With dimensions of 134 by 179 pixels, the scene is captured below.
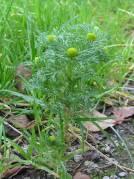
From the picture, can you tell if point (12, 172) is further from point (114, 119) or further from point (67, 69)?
point (114, 119)

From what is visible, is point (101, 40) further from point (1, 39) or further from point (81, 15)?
point (81, 15)

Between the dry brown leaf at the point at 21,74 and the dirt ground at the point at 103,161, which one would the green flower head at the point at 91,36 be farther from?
the dry brown leaf at the point at 21,74

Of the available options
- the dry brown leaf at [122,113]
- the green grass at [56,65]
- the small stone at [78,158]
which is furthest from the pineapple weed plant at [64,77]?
the dry brown leaf at [122,113]

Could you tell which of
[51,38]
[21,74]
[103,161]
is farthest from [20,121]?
[51,38]

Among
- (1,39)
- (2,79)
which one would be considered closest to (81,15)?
(1,39)

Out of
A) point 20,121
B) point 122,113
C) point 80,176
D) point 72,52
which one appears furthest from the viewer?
point 122,113
